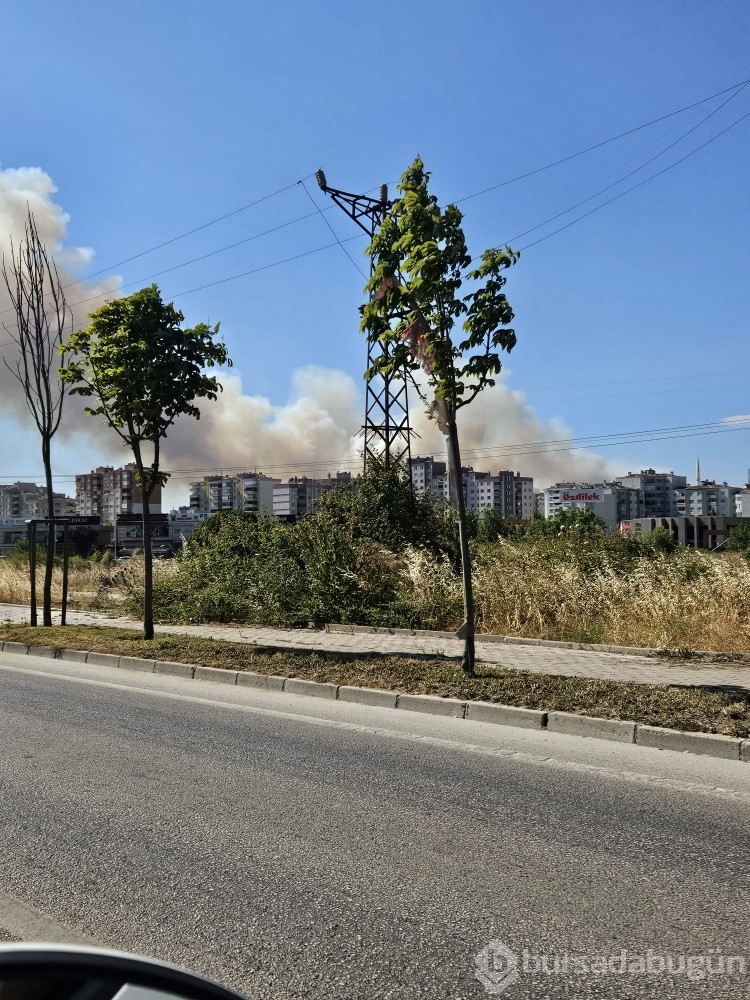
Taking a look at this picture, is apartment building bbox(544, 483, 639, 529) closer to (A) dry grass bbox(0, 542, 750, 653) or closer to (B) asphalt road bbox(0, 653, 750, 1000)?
(A) dry grass bbox(0, 542, 750, 653)

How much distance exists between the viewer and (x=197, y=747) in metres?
6.65

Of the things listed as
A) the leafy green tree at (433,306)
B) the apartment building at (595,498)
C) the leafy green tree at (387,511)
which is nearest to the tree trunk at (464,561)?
the leafy green tree at (433,306)

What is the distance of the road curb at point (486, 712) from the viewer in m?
6.68

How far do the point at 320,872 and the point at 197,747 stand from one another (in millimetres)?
2837

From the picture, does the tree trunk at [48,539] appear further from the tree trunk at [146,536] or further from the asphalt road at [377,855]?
the asphalt road at [377,855]

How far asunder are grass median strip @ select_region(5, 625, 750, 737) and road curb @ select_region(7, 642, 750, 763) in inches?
5.9

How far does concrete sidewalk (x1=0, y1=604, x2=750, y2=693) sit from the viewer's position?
9648 mm

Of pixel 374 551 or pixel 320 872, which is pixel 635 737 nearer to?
pixel 320 872

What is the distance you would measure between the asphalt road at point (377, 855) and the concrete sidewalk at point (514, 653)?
2992 mm

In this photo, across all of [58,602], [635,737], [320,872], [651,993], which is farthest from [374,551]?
[651,993]

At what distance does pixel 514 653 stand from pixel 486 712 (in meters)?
3.79

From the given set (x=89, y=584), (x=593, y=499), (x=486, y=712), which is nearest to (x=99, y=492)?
(x=593, y=499)

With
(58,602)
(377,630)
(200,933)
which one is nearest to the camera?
(200,933)

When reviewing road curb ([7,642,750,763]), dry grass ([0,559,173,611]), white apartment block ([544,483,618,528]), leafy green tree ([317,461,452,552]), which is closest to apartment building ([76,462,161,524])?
white apartment block ([544,483,618,528])
